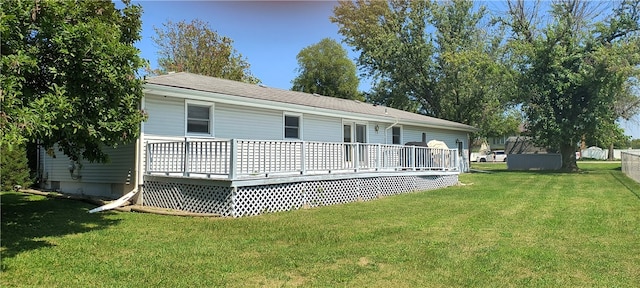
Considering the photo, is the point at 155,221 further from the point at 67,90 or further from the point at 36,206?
the point at 36,206

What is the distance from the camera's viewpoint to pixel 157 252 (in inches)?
224

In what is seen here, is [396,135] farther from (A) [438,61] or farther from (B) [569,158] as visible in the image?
(A) [438,61]

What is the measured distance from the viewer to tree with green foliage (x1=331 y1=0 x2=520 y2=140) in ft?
101

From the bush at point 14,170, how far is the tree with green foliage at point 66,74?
792 centimetres

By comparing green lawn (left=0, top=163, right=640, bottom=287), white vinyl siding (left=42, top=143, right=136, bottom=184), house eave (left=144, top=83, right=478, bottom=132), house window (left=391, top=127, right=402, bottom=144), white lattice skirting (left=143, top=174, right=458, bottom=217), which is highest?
house eave (left=144, top=83, right=478, bottom=132)

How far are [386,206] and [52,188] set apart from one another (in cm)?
1051

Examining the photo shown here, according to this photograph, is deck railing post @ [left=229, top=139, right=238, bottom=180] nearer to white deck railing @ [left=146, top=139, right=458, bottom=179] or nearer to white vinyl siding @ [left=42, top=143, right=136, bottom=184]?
white deck railing @ [left=146, top=139, right=458, bottom=179]

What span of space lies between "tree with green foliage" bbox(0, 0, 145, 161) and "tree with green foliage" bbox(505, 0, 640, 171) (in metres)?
23.3

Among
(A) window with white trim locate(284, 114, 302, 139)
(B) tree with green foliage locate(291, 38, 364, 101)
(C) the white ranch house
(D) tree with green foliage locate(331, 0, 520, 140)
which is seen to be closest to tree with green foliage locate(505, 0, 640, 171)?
(D) tree with green foliage locate(331, 0, 520, 140)

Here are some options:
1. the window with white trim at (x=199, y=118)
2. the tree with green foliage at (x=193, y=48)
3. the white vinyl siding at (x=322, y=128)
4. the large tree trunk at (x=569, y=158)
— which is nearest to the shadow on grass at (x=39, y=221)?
the window with white trim at (x=199, y=118)

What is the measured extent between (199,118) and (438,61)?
25.2 metres

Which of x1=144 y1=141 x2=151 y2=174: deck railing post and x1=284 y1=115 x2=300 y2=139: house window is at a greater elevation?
x1=284 y1=115 x2=300 y2=139: house window

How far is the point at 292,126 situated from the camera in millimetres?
14000

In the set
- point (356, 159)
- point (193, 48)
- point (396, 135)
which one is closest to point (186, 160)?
point (356, 159)
